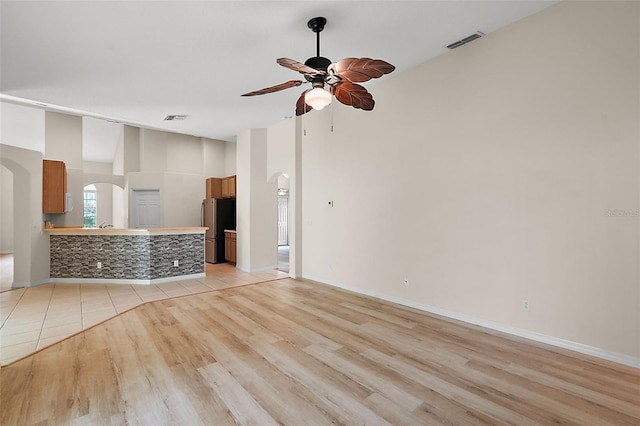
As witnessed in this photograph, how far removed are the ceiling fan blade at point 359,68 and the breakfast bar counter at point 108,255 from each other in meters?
4.84

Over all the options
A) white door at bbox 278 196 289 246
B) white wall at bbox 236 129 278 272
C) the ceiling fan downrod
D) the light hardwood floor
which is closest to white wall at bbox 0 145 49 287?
the light hardwood floor

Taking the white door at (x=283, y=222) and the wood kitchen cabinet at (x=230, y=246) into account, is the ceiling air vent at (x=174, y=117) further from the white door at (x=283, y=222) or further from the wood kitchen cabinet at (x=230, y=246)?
the white door at (x=283, y=222)

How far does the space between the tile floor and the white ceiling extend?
323cm

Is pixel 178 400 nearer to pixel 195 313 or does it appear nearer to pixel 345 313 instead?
pixel 195 313

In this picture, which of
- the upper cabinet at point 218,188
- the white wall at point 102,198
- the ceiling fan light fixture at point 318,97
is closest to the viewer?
the ceiling fan light fixture at point 318,97

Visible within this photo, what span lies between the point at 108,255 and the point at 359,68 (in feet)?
19.0

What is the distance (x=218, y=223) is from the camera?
27.1 ft

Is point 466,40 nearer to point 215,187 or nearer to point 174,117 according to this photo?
point 174,117

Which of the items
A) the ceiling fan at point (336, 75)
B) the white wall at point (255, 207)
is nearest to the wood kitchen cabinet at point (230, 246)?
the white wall at point (255, 207)

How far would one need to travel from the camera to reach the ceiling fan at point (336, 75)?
2.54m

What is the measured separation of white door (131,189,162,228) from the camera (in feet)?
30.7

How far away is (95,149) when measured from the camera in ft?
34.4

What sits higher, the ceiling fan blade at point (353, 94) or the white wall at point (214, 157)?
the white wall at point (214, 157)

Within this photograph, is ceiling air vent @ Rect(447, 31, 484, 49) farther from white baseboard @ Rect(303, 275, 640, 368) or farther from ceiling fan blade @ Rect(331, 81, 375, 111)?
white baseboard @ Rect(303, 275, 640, 368)
